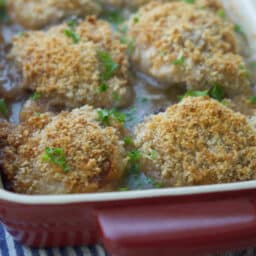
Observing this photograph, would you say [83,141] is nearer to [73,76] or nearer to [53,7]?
[73,76]

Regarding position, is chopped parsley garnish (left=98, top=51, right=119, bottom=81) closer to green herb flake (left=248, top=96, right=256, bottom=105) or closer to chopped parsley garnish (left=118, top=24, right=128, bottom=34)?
chopped parsley garnish (left=118, top=24, right=128, bottom=34)

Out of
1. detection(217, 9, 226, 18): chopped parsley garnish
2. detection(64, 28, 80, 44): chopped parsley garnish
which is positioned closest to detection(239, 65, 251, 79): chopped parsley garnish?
detection(217, 9, 226, 18): chopped parsley garnish

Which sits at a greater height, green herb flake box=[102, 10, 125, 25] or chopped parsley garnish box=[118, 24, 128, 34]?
green herb flake box=[102, 10, 125, 25]

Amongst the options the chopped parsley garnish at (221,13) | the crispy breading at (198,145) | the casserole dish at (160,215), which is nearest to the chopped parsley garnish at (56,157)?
the casserole dish at (160,215)

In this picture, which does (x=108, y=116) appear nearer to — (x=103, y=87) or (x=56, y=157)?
(x=103, y=87)

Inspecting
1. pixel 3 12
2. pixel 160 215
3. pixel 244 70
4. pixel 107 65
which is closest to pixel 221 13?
pixel 244 70

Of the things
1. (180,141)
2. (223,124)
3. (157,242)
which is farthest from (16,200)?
(223,124)
